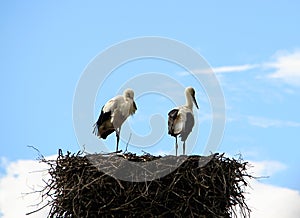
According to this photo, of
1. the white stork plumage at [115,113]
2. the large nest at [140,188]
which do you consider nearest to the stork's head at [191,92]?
the white stork plumage at [115,113]

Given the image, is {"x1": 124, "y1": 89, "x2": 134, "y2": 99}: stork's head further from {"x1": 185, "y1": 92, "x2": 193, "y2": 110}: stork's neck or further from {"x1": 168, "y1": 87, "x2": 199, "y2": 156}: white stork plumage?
{"x1": 185, "y1": 92, "x2": 193, "y2": 110}: stork's neck

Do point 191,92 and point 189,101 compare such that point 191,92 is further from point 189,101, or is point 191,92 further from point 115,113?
point 115,113

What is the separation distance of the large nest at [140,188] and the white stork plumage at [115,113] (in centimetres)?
130

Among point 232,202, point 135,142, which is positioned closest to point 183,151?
point 135,142

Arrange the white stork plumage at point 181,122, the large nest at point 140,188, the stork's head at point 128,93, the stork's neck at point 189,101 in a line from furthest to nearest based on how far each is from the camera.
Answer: the stork's neck at point 189,101, the stork's head at point 128,93, the white stork plumage at point 181,122, the large nest at point 140,188

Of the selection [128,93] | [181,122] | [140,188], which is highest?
[128,93]

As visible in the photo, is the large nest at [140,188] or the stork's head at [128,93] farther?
the stork's head at [128,93]

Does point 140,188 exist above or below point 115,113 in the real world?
below

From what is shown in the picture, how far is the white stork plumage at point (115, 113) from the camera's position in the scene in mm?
9094

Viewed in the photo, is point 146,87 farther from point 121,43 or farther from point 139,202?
point 139,202

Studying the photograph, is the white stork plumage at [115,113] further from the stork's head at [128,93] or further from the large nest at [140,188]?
the large nest at [140,188]

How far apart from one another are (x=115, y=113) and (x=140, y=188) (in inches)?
64.7

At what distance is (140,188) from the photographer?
7.62 m

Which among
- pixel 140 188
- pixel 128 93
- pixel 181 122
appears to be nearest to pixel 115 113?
pixel 128 93
